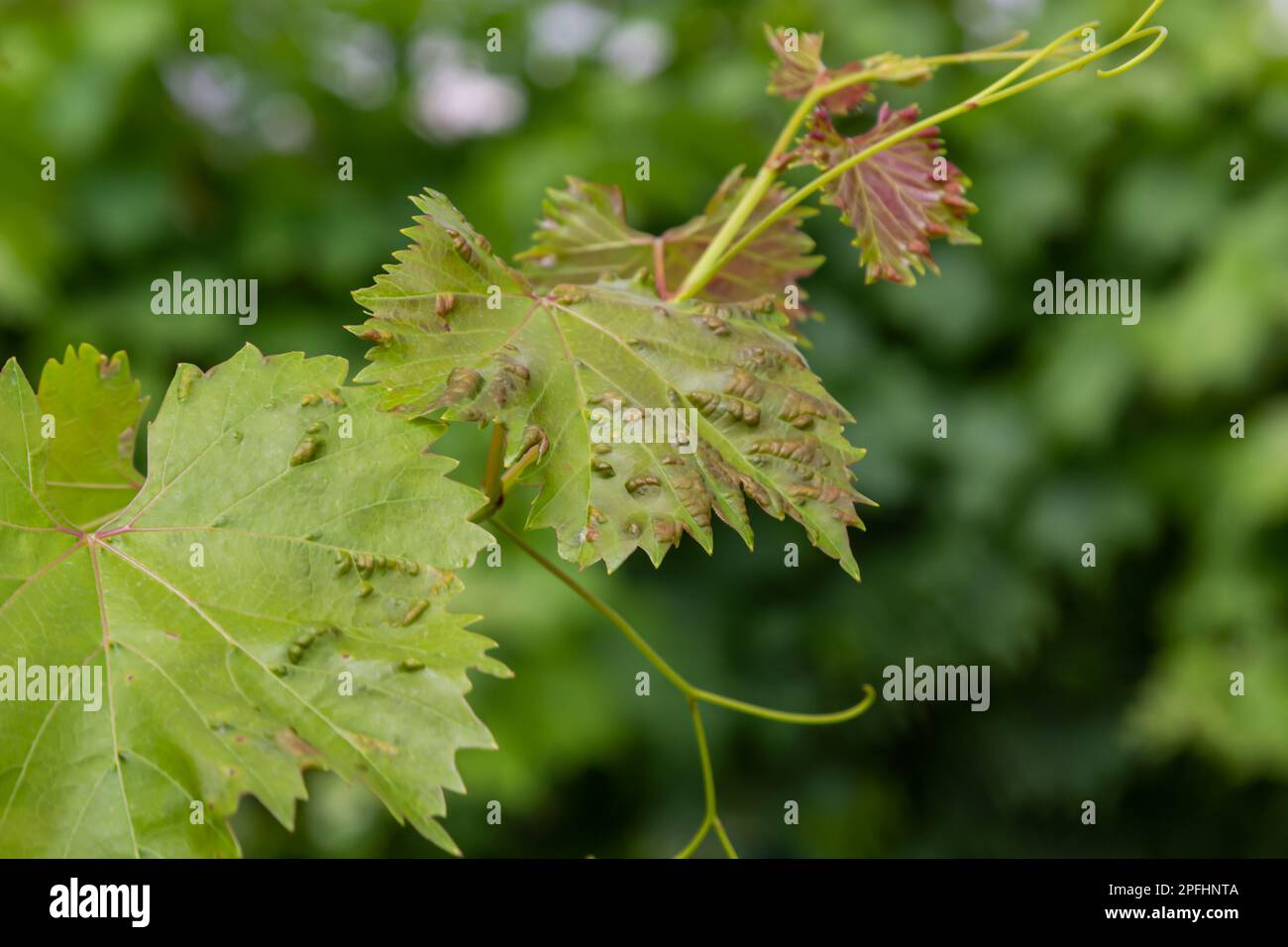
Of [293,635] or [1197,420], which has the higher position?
[1197,420]

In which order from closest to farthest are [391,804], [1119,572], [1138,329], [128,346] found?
[391,804], [128,346], [1138,329], [1119,572]

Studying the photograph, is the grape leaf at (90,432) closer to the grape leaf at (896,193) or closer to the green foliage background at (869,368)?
the grape leaf at (896,193)

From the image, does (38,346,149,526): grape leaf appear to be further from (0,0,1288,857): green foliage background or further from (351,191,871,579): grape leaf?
(0,0,1288,857): green foliage background

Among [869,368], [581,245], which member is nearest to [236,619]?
[581,245]

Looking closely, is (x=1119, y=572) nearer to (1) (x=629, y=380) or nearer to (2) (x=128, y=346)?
(2) (x=128, y=346)

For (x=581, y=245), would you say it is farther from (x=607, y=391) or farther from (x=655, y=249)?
(x=607, y=391)

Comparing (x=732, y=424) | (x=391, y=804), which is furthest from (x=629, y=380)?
(x=391, y=804)

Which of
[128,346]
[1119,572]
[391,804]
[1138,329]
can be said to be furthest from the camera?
[1119,572]

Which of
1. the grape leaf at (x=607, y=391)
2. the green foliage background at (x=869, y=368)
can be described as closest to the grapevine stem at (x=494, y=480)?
the grape leaf at (x=607, y=391)
